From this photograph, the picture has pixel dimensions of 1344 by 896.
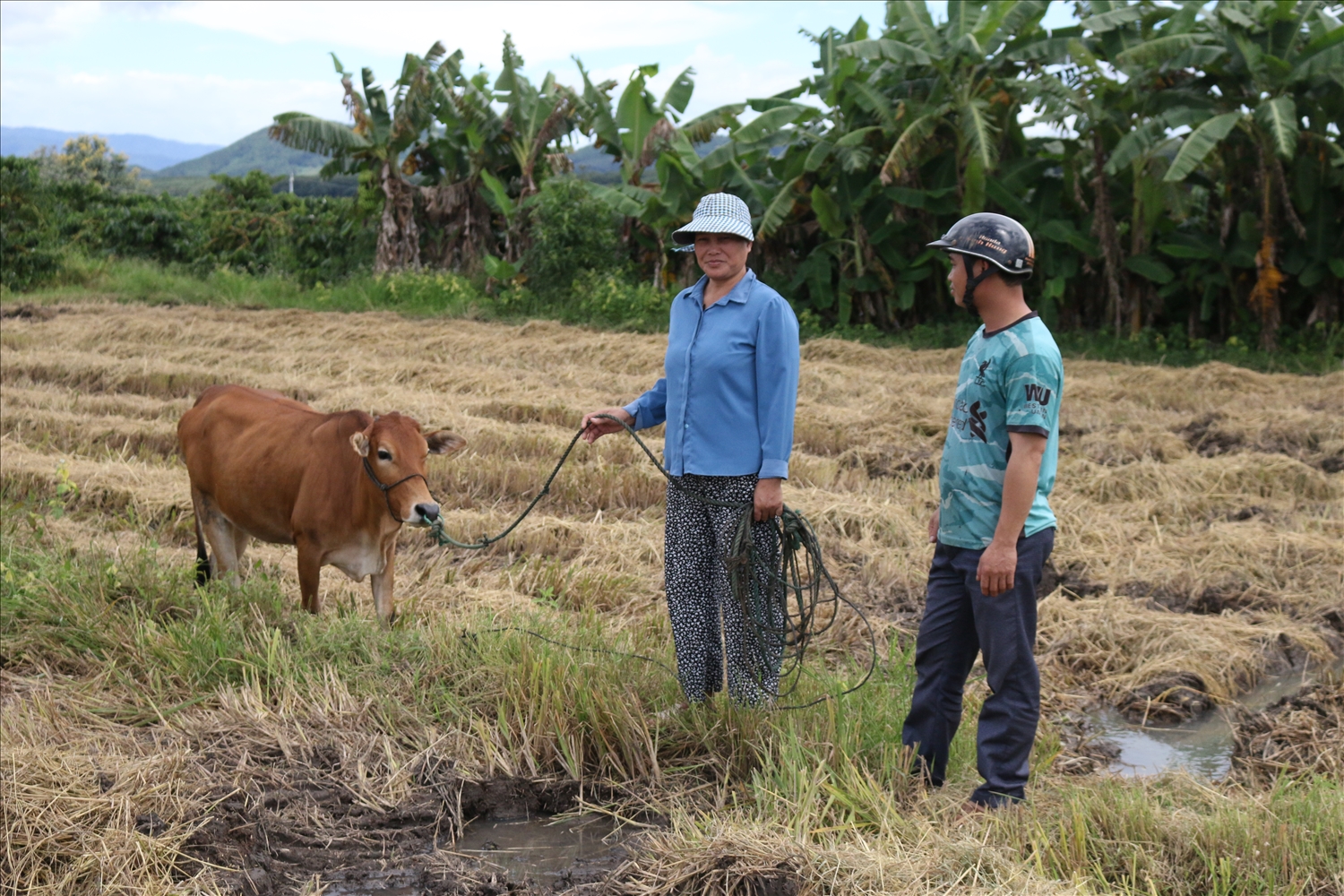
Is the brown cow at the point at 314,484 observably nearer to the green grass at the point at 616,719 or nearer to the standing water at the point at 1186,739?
the green grass at the point at 616,719

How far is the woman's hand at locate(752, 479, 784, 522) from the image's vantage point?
3.84 metres

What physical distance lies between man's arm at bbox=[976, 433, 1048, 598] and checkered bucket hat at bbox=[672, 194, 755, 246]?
1.05 m

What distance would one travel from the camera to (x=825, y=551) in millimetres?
6543

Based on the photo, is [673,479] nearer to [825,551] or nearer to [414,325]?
[825,551]

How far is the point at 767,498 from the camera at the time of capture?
12.6ft

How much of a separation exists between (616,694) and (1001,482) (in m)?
1.42

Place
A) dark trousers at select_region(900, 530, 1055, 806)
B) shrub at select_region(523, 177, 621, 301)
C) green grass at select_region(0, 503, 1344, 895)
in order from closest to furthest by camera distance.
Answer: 1. green grass at select_region(0, 503, 1344, 895)
2. dark trousers at select_region(900, 530, 1055, 806)
3. shrub at select_region(523, 177, 621, 301)

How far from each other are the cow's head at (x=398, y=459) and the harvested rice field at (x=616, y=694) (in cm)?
49

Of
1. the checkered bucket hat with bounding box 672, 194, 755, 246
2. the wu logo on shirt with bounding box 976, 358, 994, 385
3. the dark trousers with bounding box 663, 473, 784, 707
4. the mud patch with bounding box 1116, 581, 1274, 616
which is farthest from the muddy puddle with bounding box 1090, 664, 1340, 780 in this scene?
the checkered bucket hat with bounding box 672, 194, 755, 246

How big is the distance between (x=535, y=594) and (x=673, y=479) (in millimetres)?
1928

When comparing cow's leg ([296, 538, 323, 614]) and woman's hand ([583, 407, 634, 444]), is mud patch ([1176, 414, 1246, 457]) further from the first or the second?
cow's leg ([296, 538, 323, 614])

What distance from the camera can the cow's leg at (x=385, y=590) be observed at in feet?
16.7

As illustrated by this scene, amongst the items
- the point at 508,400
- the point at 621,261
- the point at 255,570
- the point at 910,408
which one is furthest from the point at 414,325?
the point at 255,570

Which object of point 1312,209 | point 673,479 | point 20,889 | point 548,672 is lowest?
point 20,889
